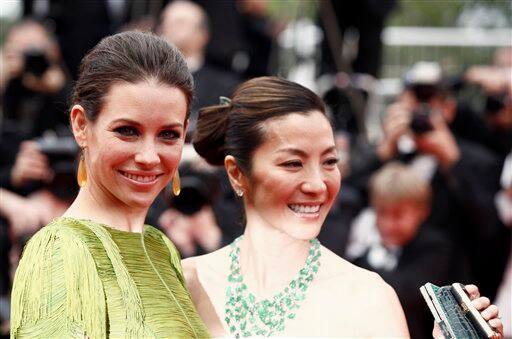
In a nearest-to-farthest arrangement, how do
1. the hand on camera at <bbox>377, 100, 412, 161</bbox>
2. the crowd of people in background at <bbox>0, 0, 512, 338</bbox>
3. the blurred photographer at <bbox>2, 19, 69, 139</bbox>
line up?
the crowd of people in background at <bbox>0, 0, 512, 338</bbox> → the hand on camera at <bbox>377, 100, 412, 161</bbox> → the blurred photographer at <bbox>2, 19, 69, 139</bbox>

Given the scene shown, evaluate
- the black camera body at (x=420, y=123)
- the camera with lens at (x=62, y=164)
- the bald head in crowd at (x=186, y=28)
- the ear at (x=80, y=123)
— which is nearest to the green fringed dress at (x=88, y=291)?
the ear at (x=80, y=123)

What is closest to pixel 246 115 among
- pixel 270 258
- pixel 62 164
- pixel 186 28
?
pixel 270 258

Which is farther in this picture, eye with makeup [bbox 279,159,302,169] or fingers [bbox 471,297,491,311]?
eye with makeup [bbox 279,159,302,169]

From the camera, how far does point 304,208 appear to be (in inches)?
156

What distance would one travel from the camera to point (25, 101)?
7789mm

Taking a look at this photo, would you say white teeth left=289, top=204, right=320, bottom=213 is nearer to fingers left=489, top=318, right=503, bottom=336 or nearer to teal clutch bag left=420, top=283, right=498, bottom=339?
teal clutch bag left=420, top=283, right=498, bottom=339

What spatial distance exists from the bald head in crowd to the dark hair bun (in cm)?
337

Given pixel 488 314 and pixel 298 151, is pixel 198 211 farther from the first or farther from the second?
pixel 488 314

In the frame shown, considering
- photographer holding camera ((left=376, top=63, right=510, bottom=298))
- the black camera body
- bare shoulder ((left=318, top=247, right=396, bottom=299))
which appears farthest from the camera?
the black camera body

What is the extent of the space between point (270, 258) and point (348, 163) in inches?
142

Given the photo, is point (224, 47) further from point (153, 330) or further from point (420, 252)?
point (153, 330)

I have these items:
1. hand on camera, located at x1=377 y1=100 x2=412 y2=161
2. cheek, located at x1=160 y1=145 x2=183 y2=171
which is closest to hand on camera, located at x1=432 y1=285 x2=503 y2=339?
cheek, located at x1=160 y1=145 x2=183 y2=171

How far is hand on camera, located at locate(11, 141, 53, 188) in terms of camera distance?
681cm

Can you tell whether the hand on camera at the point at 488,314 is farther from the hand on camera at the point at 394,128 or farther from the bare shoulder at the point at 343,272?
the hand on camera at the point at 394,128
